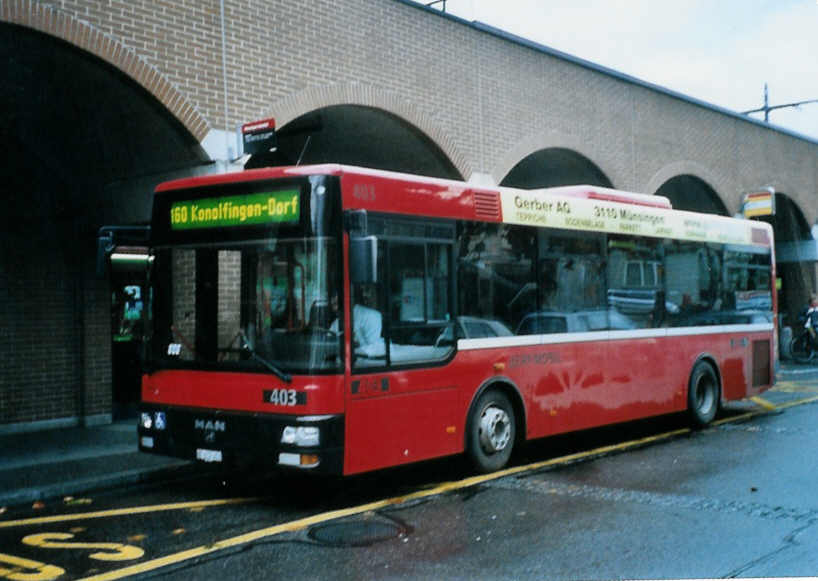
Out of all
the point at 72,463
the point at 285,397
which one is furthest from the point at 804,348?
the point at 285,397

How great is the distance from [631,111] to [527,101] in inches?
148

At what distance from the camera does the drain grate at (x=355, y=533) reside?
21.1ft

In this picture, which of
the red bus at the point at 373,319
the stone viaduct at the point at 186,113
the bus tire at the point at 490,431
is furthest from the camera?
the stone viaduct at the point at 186,113

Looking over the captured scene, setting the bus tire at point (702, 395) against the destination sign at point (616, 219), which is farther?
the bus tire at point (702, 395)

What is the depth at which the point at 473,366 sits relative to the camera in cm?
862

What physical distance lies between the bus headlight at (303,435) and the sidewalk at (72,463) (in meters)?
2.56

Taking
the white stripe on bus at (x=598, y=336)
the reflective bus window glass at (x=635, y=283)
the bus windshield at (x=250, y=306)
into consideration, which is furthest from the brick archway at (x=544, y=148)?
the bus windshield at (x=250, y=306)

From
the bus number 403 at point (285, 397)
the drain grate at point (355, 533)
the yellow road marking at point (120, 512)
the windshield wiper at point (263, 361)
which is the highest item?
the windshield wiper at point (263, 361)

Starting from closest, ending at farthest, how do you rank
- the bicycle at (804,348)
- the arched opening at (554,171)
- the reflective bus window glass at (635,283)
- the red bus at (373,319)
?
the red bus at (373,319) → the reflective bus window glass at (635,283) → the arched opening at (554,171) → the bicycle at (804,348)

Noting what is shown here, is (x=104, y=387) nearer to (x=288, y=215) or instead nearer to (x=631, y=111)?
(x=288, y=215)

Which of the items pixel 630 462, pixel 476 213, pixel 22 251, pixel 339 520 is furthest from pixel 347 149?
pixel 339 520

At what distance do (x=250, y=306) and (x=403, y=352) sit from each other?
4.60 feet

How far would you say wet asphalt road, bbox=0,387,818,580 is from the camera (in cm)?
575

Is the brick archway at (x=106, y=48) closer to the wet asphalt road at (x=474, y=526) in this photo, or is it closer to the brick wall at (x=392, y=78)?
the brick wall at (x=392, y=78)
